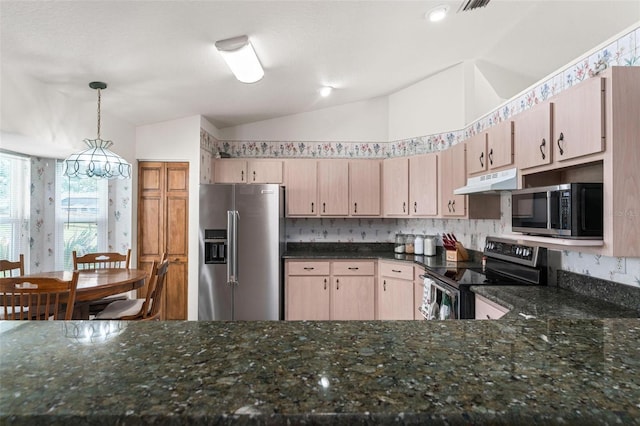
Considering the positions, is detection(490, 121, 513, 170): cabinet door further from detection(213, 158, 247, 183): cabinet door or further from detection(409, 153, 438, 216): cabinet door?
detection(213, 158, 247, 183): cabinet door

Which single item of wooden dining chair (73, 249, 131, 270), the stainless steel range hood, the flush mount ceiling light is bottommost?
wooden dining chair (73, 249, 131, 270)

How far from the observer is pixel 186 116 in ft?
12.8

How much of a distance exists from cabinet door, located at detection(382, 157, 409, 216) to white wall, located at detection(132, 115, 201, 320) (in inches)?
87.3

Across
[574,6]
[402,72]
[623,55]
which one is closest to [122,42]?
[402,72]

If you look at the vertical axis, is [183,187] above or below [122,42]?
below

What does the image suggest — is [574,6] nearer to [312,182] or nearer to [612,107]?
[612,107]

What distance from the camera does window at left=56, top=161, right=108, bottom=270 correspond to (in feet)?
11.0

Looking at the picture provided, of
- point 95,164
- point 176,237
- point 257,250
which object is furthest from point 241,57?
point 176,237

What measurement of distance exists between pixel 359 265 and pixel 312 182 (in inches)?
45.9

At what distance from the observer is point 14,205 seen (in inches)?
116

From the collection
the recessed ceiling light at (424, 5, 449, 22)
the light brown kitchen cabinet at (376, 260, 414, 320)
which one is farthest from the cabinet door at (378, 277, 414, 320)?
the recessed ceiling light at (424, 5, 449, 22)

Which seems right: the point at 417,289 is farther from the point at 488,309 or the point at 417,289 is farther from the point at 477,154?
the point at 477,154

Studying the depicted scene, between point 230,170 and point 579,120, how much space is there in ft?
11.5

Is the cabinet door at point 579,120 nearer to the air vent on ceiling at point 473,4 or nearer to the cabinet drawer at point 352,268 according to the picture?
the air vent on ceiling at point 473,4
